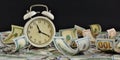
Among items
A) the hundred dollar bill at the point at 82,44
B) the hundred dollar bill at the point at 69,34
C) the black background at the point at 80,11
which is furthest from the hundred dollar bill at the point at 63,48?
the black background at the point at 80,11

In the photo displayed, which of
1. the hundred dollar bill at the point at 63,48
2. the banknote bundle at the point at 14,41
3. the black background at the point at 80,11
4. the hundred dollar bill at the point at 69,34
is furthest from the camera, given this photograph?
the black background at the point at 80,11

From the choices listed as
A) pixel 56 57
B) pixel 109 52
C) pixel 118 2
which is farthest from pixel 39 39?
pixel 118 2

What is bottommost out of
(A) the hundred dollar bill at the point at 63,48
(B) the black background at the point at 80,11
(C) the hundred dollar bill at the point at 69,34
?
(A) the hundred dollar bill at the point at 63,48

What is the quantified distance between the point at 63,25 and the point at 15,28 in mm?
655

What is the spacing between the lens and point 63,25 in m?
2.62

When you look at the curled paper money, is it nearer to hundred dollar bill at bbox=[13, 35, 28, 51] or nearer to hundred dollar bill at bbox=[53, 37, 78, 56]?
hundred dollar bill at bbox=[13, 35, 28, 51]

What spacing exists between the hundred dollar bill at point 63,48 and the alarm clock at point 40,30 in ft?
0.46

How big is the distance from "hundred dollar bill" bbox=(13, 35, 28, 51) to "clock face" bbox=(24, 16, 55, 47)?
29mm

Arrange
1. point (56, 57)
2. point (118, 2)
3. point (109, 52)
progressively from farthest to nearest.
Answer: point (118, 2) → point (109, 52) → point (56, 57)

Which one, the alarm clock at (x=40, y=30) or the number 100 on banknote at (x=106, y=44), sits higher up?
the alarm clock at (x=40, y=30)

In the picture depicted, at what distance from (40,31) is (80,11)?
2.61ft

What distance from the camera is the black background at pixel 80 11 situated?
8.45ft

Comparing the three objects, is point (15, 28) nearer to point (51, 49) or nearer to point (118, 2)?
point (51, 49)

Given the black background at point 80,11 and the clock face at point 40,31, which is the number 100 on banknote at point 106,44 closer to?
the clock face at point 40,31
